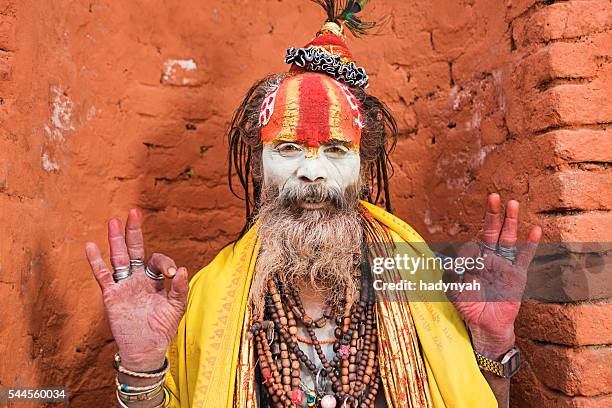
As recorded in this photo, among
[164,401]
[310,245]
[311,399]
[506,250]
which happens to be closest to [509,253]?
[506,250]

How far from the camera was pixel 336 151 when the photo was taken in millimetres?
2178

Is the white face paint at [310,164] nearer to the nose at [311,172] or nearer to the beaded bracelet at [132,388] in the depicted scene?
the nose at [311,172]

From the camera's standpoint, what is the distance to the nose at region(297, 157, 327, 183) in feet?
6.84

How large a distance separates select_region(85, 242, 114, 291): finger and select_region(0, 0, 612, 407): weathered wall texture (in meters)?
0.31

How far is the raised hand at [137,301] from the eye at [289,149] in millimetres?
599

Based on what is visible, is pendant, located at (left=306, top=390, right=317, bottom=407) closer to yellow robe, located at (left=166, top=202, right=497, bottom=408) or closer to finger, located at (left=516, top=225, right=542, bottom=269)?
yellow robe, located at (left=166, top=202, right=497, bottom=408)

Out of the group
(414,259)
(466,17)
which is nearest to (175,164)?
(414,259)

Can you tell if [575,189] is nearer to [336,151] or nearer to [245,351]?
[336,151]

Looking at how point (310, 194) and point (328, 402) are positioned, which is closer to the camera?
point (328, 402)

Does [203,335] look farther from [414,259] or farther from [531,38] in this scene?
[531,38]

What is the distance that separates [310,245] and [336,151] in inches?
13.8

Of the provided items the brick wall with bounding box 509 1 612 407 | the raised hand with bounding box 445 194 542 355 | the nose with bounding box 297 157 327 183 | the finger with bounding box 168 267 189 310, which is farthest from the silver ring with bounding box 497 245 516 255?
the finger with bounding box 168 267 189 310

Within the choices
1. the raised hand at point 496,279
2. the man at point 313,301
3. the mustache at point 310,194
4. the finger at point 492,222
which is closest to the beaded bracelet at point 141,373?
the man at point 313,301

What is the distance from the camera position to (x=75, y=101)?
94.6 inches
